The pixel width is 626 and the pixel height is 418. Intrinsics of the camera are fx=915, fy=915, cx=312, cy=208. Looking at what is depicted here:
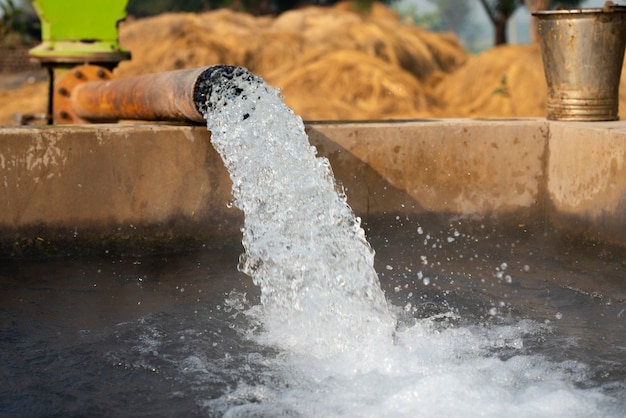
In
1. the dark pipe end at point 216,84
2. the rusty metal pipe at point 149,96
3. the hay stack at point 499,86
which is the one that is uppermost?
the dark pipe end at point 216,84

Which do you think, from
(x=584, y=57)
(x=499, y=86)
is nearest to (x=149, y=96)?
(x=584, y=57)

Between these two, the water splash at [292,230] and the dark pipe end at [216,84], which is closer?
the water splash at [292,230]

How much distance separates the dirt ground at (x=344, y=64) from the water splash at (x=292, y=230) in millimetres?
6654

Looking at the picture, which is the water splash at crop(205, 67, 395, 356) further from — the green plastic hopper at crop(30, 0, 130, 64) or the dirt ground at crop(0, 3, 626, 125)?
the dirt ground at crop(0, 3, 626, 125)

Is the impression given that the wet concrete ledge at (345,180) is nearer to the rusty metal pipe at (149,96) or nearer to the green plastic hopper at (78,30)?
the rusty metal pipe at (149,96)

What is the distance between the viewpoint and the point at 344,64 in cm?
1305

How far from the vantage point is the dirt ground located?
12.3m

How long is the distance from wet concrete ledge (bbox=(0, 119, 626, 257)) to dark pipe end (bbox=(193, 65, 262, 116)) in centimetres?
36

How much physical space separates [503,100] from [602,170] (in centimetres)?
744

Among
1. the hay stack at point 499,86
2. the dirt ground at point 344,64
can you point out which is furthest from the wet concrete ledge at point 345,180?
the hay stack at point 499,86

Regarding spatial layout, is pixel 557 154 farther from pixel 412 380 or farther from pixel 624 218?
pixel 412 380

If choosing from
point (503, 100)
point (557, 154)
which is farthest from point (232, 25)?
point (557, 154)

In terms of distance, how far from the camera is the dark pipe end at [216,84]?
488cm

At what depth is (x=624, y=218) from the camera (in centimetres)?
501
